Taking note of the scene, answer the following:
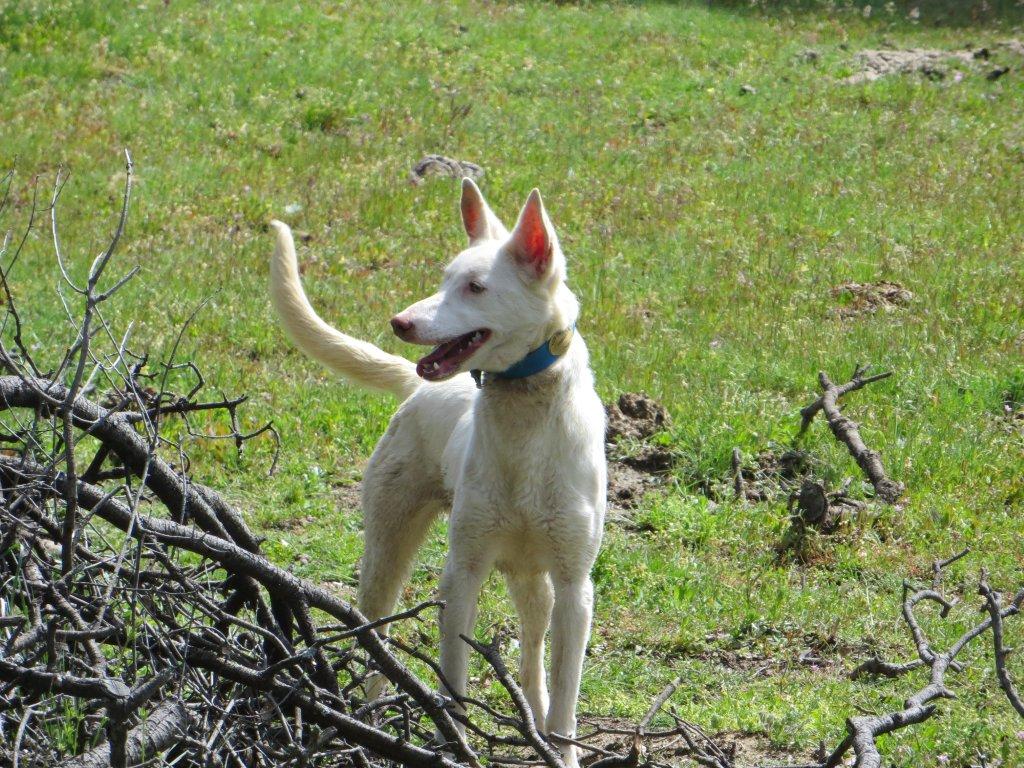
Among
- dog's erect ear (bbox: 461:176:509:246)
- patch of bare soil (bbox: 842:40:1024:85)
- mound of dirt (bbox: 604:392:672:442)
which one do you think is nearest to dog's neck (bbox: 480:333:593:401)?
dog's erect ear (bbox: 461:176:509:246)

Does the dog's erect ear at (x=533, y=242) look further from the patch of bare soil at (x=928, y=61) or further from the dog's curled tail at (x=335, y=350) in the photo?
the patch of bare soil at (x=928, y=61)

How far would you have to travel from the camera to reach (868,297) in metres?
9.47

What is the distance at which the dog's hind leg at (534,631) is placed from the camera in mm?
4676

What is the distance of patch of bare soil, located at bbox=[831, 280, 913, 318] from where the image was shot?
9.23m

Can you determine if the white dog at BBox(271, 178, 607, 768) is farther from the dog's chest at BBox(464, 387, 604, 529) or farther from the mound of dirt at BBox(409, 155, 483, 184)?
Result: the mound of dirt at BBox(409, 155, 483, 184)

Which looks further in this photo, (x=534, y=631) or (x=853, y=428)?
(x=853, y=428)

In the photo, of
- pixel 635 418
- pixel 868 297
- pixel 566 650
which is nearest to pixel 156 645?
pixel 566 650

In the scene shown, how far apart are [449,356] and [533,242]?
46cm

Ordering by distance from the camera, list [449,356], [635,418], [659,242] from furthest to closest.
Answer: [659,242], [635,418], [449,356]

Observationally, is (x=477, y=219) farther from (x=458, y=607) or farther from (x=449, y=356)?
(x=458, y=607)

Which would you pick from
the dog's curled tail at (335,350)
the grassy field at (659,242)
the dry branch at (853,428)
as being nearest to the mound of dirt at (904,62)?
the grassy field at (659,242)

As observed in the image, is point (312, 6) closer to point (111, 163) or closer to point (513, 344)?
point (111, 163)

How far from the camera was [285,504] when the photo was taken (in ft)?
21.6

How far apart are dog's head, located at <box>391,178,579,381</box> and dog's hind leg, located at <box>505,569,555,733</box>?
3.22ft
